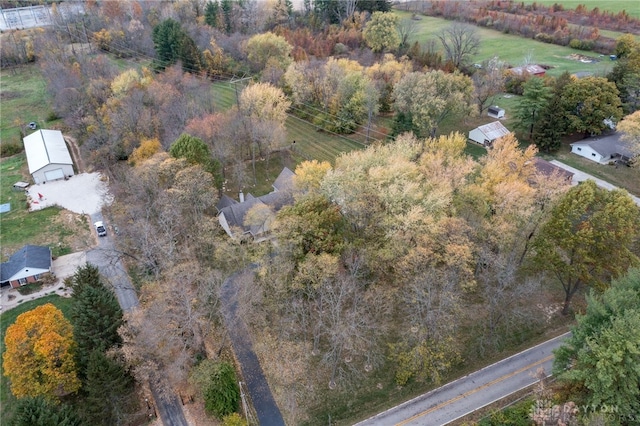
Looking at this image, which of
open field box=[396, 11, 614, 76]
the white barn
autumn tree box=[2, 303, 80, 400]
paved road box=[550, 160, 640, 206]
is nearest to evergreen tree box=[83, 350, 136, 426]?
autumn tree box=[2, 303, 80, 400]

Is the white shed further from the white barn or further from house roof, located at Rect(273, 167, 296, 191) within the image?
the white barn

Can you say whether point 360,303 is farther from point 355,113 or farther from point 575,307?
point 355,113

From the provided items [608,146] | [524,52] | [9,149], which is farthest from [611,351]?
[524,52]

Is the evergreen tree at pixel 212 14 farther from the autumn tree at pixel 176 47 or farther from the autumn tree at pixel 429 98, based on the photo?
the autumn tree at pixel 429 98

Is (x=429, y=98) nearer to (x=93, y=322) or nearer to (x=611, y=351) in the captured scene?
(x=611, y=351)

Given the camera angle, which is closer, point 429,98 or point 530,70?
point 429,98

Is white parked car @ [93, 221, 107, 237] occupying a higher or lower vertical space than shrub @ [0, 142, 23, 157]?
higher
